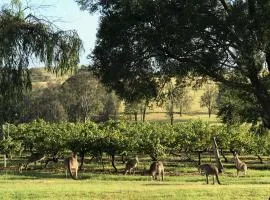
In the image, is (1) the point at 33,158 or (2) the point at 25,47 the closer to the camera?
(2) the point at 25,47

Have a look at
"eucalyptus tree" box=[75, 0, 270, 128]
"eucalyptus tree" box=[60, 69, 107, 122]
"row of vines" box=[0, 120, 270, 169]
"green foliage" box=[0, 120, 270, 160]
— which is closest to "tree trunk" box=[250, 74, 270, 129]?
"eucalyptus tree" box=[75, 0, 270, 128]

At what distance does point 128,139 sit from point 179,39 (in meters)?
27.5

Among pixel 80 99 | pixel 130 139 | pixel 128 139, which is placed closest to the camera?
pixel 128 139

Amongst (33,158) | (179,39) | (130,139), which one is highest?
(179,39)

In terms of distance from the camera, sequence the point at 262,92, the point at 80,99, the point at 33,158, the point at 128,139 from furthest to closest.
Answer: the point at 80,99, the point at 128,139, the point at 33,158, the point at 262,92

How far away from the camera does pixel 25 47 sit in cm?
1134

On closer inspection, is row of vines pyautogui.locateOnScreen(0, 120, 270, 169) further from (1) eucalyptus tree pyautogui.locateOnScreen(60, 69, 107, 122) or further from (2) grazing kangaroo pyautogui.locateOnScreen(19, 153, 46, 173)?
(1) eucalyptus tree pyautogui.locateOnScreen(60, 69, 107, 122)

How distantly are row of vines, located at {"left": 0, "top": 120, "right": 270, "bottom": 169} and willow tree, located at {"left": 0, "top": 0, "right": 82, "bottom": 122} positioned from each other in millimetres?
25887

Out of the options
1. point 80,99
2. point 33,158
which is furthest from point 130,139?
point 80,99

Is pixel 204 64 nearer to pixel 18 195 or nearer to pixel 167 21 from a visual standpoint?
pixel 167 21

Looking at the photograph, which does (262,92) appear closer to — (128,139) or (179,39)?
(179,39)

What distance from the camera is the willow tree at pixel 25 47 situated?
440 inches

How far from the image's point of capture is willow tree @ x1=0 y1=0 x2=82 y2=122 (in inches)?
440

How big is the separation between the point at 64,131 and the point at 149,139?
713 centimetres
